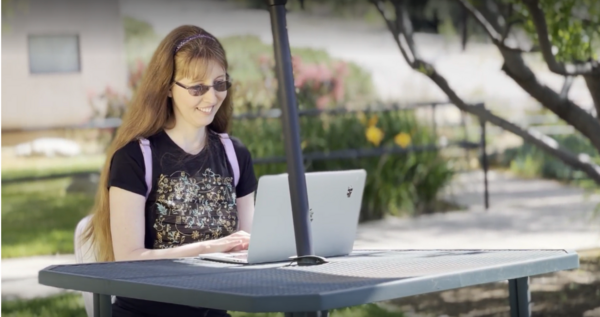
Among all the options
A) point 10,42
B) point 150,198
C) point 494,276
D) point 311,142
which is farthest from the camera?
point 10,42

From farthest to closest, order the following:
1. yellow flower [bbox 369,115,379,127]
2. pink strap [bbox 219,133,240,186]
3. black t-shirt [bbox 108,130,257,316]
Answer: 1. yellow flower [bbox 369,115,379,127]
2. pink strap [bbox 219,133,240,186]
3. black t-shirt [bbox 108,130,257,316]

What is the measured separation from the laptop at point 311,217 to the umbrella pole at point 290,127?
172 millimetres

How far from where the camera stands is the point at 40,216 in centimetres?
959

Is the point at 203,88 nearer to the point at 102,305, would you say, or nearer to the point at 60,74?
the point at 102,305

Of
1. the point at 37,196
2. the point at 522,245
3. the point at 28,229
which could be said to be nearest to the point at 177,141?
the point at 522,245

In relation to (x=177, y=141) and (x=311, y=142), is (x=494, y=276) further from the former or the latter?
(x=311, y=142)

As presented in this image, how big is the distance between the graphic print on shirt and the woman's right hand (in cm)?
17

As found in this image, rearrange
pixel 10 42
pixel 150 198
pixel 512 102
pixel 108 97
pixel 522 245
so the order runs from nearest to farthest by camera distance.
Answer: pixel 150 198, pixel 522 245, pixel 108 97, pixel 10 42, pixel 512 102

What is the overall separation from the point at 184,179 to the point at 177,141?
134mm

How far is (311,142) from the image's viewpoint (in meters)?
8.62

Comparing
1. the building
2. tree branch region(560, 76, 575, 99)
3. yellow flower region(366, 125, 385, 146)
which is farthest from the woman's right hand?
the building

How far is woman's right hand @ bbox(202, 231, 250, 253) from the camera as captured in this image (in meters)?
2.72

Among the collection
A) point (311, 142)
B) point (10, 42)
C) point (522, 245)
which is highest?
point (10, 42)

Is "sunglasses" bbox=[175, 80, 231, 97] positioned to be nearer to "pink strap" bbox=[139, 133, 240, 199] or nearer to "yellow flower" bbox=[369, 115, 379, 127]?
"pink strap" bbox=[139, 133, 240, 199]
